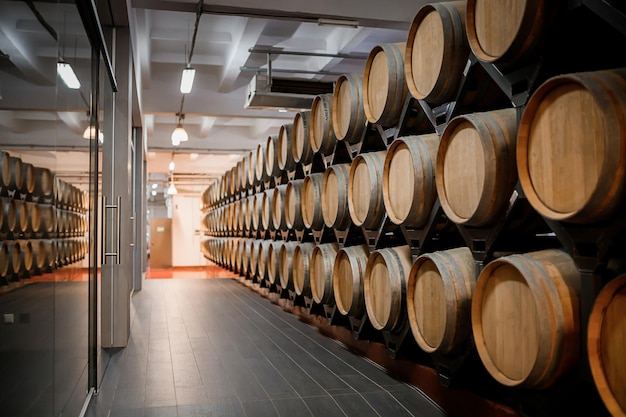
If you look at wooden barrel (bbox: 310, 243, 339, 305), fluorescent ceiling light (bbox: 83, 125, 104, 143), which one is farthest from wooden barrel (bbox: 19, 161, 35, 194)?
wooden barrel (bbox: 310, 243, 339, 305)

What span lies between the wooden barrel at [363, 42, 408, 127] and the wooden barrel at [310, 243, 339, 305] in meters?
1.52

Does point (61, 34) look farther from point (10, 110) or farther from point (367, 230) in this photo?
point (367, 230)

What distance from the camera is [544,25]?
2586 mm

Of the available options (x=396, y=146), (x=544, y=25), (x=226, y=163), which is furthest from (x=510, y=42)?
(x=226, y=163)

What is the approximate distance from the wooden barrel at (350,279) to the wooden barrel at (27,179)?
126 inches

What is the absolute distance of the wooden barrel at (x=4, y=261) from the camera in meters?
1.47

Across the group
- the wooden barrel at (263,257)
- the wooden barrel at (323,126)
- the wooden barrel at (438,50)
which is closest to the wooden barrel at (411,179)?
the wooden barrel at (438,50)

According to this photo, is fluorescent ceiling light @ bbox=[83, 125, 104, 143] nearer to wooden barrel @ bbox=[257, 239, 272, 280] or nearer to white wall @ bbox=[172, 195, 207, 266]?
wooden barrel @ bbox=[257, 239, 272, 280]

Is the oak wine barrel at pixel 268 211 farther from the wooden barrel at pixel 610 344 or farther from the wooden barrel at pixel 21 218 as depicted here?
the wooden barrel at pixel 21 218

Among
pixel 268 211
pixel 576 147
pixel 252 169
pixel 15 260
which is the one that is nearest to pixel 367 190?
pixel 576 147

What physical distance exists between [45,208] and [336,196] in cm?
331

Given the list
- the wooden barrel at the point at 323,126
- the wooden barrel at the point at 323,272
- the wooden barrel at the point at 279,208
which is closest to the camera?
the wooden barrel at the point at 323,272

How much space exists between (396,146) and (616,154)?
1.93m

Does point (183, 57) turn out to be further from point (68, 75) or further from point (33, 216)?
point (33, 216)
